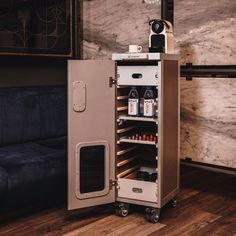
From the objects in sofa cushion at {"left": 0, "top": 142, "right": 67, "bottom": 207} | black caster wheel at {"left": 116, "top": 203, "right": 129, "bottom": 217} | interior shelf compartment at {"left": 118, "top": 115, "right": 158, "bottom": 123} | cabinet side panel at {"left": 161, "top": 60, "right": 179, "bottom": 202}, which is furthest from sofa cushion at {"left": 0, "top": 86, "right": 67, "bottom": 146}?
cabinet side panel at {"left": 161, "top": 60, "right": 179, "bottom": 202}

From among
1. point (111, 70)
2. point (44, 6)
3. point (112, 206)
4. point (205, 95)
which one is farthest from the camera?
point (44, 6)

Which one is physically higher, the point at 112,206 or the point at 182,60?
the point at 182,60

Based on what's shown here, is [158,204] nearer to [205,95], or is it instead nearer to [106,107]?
[106,107]

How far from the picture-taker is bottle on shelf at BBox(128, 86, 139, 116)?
9.74 ft

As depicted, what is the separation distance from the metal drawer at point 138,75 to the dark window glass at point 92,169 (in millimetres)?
519

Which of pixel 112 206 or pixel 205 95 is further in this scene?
pixel 205 95

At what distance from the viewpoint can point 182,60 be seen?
360 cm

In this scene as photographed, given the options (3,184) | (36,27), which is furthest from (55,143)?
(36,27)

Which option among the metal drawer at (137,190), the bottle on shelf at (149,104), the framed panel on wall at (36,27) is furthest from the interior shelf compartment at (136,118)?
the framed panel on wall at (36,27)

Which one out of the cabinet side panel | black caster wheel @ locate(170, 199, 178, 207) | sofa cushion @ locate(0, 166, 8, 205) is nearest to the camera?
sofa cushion @ locate(0, 166, 8, 205)

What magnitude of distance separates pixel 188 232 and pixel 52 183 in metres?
1.04

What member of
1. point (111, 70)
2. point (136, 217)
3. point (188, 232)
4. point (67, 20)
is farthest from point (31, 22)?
point (188, 232)

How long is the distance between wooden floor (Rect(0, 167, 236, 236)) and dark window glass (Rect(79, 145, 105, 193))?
0.23 metres

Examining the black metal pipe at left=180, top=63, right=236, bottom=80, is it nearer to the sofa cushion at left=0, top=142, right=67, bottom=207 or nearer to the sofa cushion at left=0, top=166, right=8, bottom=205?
the sofa cushion at left=0, top=142, right=67, bottom=207
